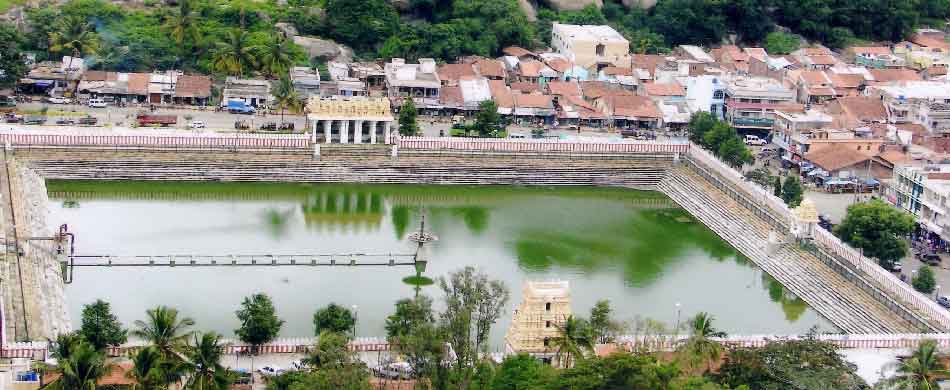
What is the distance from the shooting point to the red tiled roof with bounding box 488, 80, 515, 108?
2323 inches

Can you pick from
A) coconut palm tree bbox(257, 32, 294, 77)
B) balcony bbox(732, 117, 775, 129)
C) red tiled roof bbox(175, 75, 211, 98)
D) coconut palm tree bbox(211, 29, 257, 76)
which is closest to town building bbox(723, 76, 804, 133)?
balcony bbox(732, 117, 775, 129)

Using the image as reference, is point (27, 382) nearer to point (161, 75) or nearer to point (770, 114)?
point (161, 75)

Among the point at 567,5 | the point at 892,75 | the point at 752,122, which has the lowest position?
the point at 752,122

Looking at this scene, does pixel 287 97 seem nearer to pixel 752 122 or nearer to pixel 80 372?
pixel 752 122

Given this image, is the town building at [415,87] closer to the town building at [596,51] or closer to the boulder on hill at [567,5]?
the town building at [596,51]

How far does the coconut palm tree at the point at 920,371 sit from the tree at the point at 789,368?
872mm

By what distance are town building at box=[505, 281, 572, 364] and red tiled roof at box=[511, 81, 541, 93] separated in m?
28.0

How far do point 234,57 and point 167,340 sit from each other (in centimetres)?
3009

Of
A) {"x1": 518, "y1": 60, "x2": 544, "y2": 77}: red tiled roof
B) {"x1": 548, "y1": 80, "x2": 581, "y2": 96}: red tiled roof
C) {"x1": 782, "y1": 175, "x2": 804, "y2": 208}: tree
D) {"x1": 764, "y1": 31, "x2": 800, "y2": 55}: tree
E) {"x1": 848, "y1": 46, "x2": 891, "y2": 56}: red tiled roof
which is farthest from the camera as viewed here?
{"x1": 764, "y1": 31, "x2": 800, "y2": 55}: tree

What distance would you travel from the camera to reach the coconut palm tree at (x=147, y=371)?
95.9 feet

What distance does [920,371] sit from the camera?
32250mm

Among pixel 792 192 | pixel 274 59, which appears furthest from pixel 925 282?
pixel 274 59

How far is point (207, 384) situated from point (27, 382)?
3860mm

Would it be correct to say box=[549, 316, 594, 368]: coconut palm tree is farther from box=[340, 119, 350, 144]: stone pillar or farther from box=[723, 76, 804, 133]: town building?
box=[723, 76, 804, 133]: town building
